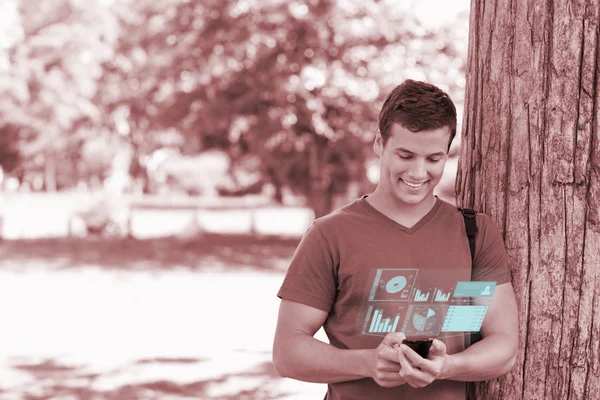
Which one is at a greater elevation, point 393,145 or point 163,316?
point 393,145

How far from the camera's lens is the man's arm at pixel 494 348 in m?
2.15

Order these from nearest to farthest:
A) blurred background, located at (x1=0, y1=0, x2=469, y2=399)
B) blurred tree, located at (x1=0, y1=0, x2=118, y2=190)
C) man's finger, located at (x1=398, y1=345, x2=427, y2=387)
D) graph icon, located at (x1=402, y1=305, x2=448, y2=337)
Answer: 1. man's finger, located at (x1=398, y1=345, x2=427, y2=387)
2. graph icon, located at (x1=402, y1=305, x2=448, y2=337)
3. blurred background, located at (x1=0, y1=0, x2=469, y2=399)
4. blurred tree, located at (x1=0, y1=0, x2=118, y2=190)

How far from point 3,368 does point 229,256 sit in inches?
436

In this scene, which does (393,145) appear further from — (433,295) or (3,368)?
(3,368)

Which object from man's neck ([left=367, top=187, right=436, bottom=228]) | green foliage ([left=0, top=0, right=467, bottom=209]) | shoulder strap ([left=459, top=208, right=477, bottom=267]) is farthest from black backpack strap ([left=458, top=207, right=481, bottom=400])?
green foliage ([left=0, top=0, right=467, bottom=209])

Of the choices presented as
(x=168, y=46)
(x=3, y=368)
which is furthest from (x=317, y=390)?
(x=168, y=46)

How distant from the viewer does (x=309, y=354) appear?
2.21m

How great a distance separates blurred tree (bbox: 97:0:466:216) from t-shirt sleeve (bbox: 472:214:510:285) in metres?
14.1

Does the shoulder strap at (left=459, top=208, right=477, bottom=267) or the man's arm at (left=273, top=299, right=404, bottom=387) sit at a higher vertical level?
the shoulder strap at (left=459, top=208, right=477, bottom=267)

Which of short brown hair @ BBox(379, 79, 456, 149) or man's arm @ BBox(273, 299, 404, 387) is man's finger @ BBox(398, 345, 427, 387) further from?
short brown hair @ BBox(379, 79, 456, 149)

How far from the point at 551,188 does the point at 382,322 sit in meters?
0.76

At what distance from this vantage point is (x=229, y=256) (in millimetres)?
18609
